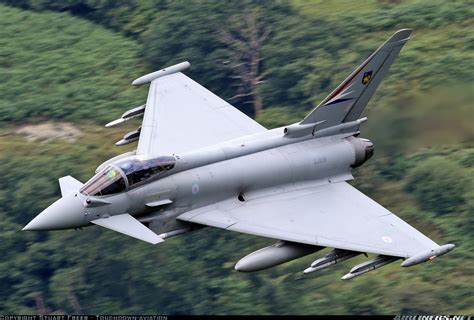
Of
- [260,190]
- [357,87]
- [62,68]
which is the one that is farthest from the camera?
[62,68]

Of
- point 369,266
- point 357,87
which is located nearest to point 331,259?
point 369,266

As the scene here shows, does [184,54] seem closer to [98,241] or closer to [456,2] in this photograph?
[456,2]

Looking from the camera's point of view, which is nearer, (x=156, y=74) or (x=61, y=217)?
(x=61, y=217)

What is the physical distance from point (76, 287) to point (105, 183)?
14807mm

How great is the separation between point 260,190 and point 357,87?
5.12 metres

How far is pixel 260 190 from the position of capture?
43094 millimetres

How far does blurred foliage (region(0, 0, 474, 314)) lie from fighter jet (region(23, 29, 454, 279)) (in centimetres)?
871

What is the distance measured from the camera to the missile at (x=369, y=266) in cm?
4081

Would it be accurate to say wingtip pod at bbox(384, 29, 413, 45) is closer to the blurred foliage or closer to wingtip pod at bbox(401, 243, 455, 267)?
wingtip pod at bbox(401, 243, 455, 267)

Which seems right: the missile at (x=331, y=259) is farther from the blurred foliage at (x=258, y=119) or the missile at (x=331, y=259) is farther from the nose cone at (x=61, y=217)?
the blurred foliage at (x=258, y=119)

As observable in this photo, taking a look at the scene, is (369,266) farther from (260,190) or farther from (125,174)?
(125,174)

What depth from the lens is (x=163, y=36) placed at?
2953 inches

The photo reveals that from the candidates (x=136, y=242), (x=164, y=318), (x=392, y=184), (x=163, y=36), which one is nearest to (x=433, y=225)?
(x=392, y=184)

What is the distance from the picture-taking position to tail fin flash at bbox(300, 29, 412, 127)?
44.1m
